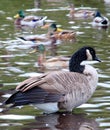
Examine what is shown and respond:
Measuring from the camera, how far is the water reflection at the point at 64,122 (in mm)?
9985

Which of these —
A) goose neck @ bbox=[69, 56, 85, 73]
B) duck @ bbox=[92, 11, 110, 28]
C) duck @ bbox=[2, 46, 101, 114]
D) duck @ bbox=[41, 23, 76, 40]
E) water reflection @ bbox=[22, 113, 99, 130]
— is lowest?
duck @ bbox=[92, 11, 110, 28]

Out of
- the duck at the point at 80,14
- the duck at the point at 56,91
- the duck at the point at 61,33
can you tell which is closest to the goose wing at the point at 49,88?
the duck at the point at 56,91

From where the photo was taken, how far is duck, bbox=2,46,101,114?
10.4 metres

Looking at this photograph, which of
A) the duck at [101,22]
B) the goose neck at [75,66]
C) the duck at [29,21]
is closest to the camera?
the goose neck at [75,66]

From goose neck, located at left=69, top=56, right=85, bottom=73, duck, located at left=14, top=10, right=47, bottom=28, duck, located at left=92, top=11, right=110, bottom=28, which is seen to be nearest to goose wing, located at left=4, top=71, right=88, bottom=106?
goose neck, located at left=69, top=56, right=85, bottom=73

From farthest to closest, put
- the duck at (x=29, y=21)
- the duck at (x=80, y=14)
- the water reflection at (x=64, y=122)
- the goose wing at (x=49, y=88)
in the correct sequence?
the duck at (x=80, y=14)
the duck at (x=29, y=21)
the goose wing at (x=49, y=88)
the water reflection at (x=64, y=122)

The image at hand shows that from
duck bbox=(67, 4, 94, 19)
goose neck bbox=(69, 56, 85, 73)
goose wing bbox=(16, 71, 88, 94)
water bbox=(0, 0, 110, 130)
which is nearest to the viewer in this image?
water bbox=(0, 0, 110, 130)

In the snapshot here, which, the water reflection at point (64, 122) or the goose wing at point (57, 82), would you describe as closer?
the water reflection at point (64, 122)

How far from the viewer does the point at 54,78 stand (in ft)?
35.2

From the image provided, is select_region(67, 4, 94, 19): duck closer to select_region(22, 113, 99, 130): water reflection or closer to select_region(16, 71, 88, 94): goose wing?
select_region(16, 71, 88, 94): goose wing

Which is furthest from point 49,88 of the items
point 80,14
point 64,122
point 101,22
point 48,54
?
point 80,14

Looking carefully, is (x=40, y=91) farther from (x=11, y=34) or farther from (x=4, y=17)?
(x=4, y=17)

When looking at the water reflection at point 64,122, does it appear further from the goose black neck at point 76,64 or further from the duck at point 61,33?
the duck at point 61,33

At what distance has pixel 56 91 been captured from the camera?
416 inches
